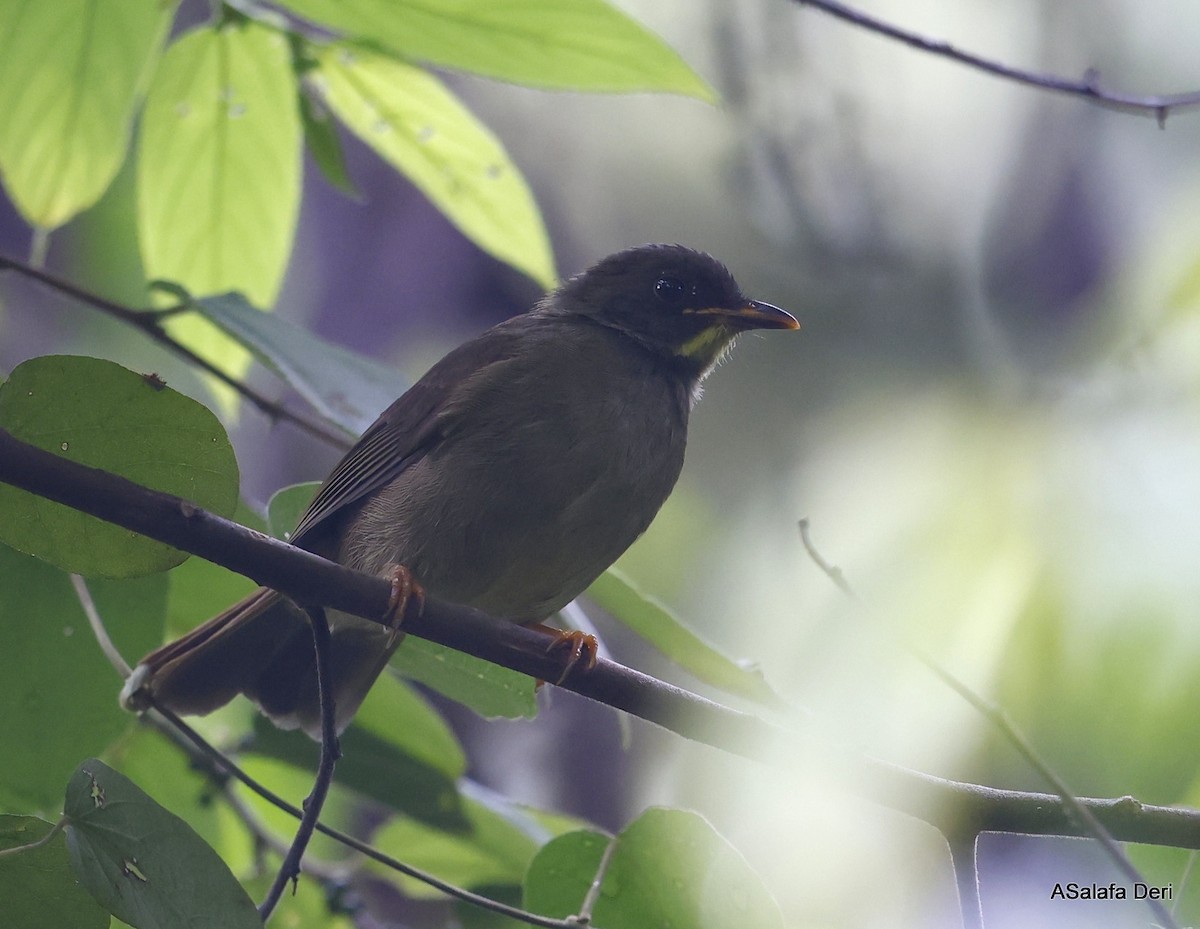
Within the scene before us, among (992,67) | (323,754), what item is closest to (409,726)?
(323,754)

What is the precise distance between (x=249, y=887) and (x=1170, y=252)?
313cm

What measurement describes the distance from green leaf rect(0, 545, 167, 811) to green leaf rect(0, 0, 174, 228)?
751mm

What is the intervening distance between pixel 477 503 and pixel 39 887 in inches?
53.6

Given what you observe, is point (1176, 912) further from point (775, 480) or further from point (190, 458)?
point (775, 480)

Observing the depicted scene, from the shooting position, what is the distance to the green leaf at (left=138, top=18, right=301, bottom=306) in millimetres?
2629

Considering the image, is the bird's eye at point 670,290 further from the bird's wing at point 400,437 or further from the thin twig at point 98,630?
the thin twig at point 98,630

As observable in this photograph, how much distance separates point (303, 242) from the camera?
8484 millimetres

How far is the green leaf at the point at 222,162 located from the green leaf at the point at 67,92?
210 mm

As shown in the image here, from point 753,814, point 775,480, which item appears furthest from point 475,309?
point 753,814

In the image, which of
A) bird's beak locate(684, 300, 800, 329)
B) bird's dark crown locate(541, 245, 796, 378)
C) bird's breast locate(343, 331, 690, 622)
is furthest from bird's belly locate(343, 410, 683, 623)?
bird's beak locate(684, 300, 800, 329)

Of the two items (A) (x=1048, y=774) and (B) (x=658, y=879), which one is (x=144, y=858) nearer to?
(B) (x=658, y=879)

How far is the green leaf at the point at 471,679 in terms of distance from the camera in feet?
A: 7.68

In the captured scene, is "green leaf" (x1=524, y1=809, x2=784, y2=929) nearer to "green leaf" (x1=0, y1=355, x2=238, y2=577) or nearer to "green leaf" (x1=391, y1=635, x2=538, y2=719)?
"green leaf" (x1=391, y1=635, x2=538, y2=719)

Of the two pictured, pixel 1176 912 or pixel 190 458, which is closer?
pixel 190 458
